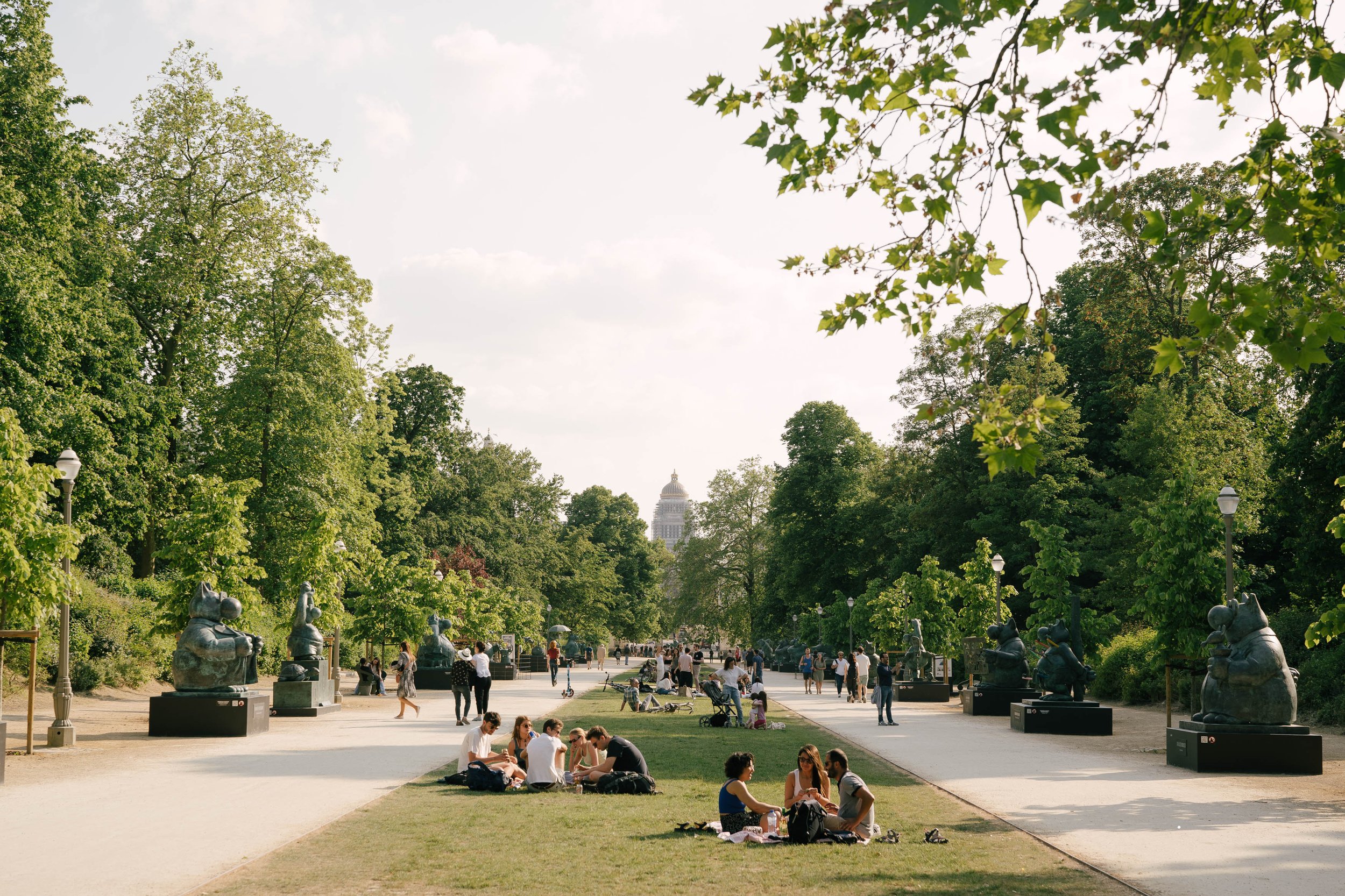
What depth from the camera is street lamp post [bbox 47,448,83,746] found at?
19.2m

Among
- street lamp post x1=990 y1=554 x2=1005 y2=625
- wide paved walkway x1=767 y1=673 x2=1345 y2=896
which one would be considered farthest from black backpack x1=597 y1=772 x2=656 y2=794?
street lamp post x1=990 y1=554 x2=1005 y2=625

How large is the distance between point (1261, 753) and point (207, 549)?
20624 mm

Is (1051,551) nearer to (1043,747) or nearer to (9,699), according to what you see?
(1043,747)

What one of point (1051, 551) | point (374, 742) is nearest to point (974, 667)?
point (1051, 551)

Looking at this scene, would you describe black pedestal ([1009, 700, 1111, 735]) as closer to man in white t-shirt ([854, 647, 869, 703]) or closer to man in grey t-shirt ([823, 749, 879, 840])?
man in white t-shirt ([854, 647, 869, 703])

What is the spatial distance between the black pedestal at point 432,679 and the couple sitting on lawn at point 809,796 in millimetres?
30636

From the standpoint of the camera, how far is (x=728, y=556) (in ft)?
266

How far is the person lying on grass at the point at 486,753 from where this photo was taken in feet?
47.7

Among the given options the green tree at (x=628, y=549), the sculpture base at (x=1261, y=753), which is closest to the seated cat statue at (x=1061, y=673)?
the sculpture base at (x=1261, y=753)

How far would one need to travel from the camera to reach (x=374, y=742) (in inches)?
813

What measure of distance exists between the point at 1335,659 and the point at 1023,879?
2175 centimetres

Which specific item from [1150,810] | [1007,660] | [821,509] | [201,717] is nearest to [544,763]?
[1150,810]

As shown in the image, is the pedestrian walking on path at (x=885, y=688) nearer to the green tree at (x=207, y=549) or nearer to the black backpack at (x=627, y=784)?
the black backpack at (x=627, y=784)

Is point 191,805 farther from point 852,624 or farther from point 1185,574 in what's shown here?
point 852,624
